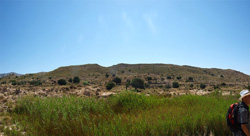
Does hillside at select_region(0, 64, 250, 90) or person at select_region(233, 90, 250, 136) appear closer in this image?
person at select_region(233, 90, 250, 136)

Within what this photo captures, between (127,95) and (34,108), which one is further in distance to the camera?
(127,95)

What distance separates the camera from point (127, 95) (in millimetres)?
8914

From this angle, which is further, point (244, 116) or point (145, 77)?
point (145, 77)

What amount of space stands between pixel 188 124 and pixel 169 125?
2.41 ft

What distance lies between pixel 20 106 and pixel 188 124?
9143 mm

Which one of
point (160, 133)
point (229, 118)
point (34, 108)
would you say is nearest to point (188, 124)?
point (160, 133)

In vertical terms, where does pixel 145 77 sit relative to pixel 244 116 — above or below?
above

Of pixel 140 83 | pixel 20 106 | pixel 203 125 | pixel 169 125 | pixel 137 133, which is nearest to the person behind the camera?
pixel 137 133

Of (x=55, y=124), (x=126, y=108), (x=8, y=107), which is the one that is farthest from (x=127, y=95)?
(x=8, y=107)

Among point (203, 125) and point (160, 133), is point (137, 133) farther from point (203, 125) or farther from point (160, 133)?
point (203, 125)

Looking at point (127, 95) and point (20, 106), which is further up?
point (127, 95)

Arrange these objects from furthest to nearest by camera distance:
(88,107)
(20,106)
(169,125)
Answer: (20,106), (88,107), (169,125)

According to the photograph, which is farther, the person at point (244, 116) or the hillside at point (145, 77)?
the hillside at point (145, 77)

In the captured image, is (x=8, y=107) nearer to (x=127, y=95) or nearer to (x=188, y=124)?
(x=127, y=95)
